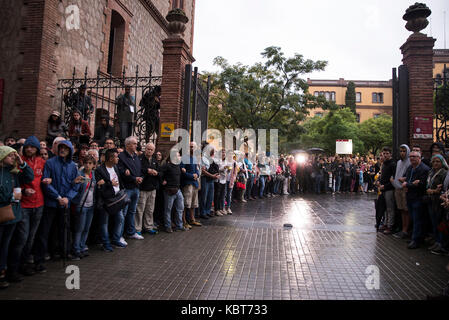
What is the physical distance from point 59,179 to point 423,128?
8.61 m

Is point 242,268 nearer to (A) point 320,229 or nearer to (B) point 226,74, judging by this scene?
(A) point 320,229

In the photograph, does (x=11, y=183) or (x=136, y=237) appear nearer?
(x=11, y=183)

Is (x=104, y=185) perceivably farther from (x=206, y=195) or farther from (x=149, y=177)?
(x=206, y=195)

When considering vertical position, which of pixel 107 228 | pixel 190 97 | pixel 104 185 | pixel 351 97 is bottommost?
pixel 107 228

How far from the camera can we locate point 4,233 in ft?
12.7

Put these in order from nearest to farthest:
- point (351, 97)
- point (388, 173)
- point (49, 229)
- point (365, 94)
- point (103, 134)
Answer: point (49, 229), point (388, 173), point (103, 134), point (351, 97), point (365, 94)

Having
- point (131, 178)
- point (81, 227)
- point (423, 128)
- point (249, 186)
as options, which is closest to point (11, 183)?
point (81, 227)

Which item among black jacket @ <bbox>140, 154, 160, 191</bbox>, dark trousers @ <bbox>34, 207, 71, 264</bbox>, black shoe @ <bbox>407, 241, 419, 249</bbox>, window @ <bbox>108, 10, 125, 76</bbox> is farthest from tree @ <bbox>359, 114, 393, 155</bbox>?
dark trousers @ <bbox>34, 207, 71, 264</bbox>

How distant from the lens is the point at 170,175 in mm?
7031

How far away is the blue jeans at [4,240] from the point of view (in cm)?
386

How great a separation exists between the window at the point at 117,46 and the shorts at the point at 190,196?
8771 millimetres

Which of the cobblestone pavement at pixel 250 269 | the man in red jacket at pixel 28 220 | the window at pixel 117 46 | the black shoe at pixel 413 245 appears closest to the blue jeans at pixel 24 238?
the man in red jacket at pixel 28 220

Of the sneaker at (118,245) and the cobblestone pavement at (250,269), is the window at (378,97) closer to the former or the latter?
the cobblestone pavement at (250,269)
